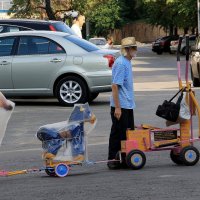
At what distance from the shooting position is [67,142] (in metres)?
9.23

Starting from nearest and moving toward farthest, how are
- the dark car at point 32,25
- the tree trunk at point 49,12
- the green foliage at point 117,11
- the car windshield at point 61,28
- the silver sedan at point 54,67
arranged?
1. the silver sedan at point 54,67
2. the dark car at point 32,25
3. the car windshield at point 61,28
4. the tree trunk at point 49,12
5. the green foliage at point 117,11

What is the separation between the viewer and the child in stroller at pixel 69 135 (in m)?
9.18

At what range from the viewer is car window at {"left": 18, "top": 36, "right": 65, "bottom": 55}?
58.2ft

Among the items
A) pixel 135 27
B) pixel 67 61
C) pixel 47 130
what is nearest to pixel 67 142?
pixel 47 130

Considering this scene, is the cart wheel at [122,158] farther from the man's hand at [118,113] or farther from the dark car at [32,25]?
the dark car at [32,25]

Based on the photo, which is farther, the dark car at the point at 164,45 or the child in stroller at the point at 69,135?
the dark car at the point at 164,45

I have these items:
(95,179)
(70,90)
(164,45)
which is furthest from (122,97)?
(164,45)

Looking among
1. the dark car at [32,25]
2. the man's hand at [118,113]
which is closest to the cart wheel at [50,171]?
the man's hand at [118,113]

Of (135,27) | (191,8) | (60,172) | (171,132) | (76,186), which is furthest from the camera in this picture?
(135,27)

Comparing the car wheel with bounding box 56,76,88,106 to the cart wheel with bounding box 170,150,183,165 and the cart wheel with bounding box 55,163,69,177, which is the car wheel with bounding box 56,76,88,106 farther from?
the cart wheel with bounding box 55,163,69,177

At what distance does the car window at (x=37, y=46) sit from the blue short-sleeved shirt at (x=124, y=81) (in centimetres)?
809

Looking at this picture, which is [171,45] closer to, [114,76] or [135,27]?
[135,27]

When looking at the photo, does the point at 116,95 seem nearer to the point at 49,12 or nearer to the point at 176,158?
the point at 176,158

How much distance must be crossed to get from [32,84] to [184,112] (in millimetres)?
8518
